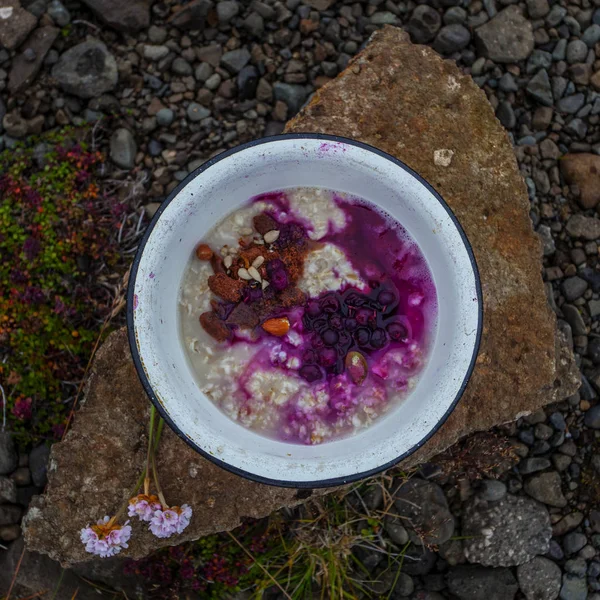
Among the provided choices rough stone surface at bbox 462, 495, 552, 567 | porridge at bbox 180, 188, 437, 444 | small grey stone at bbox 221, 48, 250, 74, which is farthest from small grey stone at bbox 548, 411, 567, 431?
small grey stone at bbox 221, 48, 250, 74

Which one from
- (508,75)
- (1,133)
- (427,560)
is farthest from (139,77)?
(427,560)

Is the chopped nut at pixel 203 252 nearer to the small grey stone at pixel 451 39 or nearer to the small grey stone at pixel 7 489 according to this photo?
the small grey stone at pixel 7 489

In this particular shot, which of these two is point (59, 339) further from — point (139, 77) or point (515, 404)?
point (515, 404)

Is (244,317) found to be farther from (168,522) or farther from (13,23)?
(13,23)

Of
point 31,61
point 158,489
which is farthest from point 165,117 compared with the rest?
point 158,489

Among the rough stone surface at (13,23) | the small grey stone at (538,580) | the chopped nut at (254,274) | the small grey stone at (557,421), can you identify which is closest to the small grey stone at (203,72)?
the rough stone surface at (13,23)

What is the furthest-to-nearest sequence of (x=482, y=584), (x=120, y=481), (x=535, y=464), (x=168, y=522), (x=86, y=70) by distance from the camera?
(x=86, y=70)
(x=535, y=464)
(x=482, y=584)
(x=120, y=481)
(x=168, y=522)
